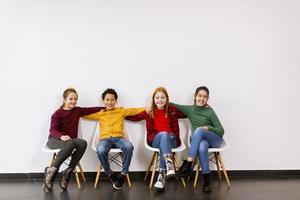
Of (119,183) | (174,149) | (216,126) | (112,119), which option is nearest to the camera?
(119,183)

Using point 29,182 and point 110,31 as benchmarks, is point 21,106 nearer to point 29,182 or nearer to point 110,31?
point 29,182

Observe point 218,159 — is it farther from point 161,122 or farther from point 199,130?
point 161,122

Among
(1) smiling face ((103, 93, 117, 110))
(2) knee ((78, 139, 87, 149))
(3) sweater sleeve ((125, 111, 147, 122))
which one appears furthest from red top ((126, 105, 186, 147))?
(2) knee ((78, 139, 87, 149))

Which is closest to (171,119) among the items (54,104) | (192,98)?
(192,98)

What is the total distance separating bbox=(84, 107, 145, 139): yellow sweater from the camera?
407 cm

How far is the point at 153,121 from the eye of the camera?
4.10 m

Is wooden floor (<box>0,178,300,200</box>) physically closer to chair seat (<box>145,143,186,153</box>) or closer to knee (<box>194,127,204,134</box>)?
chair seat (<box>145,143,186,153</box>)

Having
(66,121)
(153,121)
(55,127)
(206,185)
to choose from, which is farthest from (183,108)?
(55,127)

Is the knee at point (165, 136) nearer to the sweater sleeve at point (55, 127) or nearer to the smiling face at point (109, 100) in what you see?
the smiling face at point (109, 100)

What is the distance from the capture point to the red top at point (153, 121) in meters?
4.04

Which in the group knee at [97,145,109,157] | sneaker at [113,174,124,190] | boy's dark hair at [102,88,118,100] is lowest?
sneaker at [113,174,124,190]

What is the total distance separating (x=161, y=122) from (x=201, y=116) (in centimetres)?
42

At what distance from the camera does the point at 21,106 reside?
165 inches

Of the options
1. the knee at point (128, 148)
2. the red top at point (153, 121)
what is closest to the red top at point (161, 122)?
the red top at point (153, 121)
